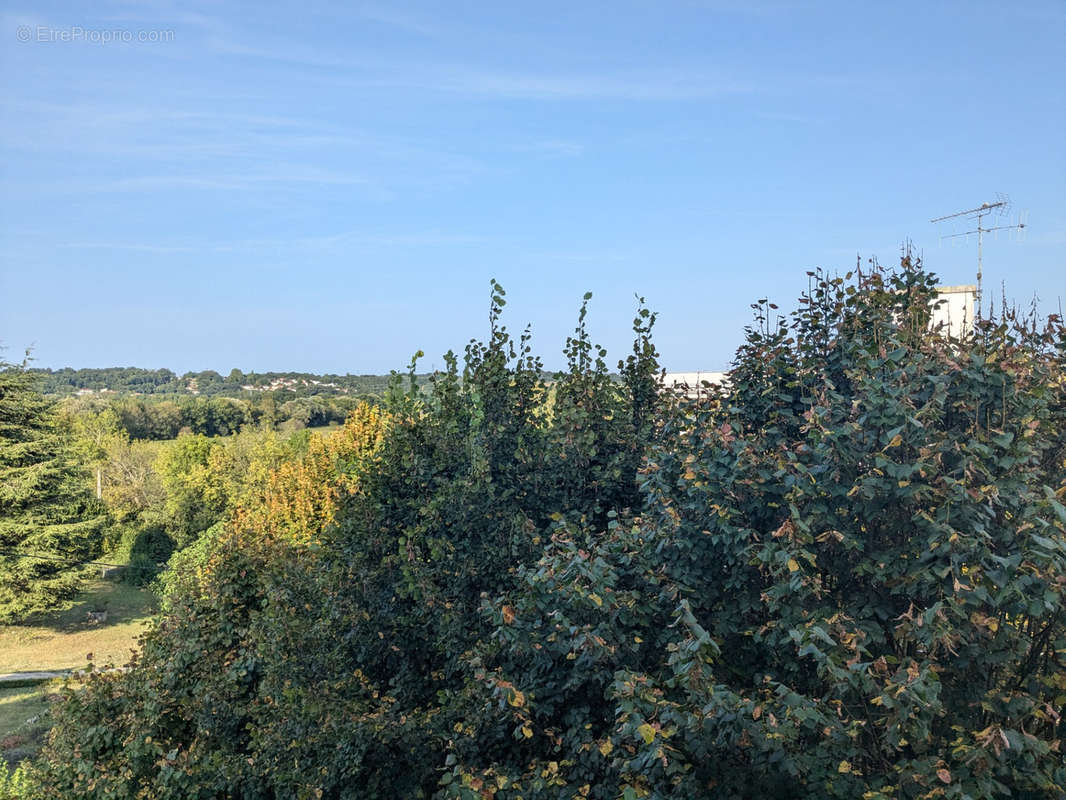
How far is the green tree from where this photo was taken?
36.1 meters

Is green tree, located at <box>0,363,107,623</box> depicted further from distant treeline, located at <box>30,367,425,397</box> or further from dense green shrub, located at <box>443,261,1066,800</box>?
distant treeline, located at <box>30,367,425,397</box>

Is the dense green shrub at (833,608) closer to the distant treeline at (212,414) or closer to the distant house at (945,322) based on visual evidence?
the distant house at (945,322)

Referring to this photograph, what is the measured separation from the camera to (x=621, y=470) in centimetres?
907

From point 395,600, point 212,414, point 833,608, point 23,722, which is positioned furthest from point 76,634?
point 212,414

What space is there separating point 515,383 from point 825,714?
5355 mm

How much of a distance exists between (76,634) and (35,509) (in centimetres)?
597

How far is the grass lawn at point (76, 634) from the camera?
33312 mm

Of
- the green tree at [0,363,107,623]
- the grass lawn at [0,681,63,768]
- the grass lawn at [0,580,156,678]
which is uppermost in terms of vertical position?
the green tree at [0,363,107,623]

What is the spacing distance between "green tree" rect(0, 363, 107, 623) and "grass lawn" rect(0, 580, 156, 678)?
1.18m

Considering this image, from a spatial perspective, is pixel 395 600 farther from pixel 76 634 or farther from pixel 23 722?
pixel 76 634

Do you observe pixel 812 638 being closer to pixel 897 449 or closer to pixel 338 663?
pixel 897 449

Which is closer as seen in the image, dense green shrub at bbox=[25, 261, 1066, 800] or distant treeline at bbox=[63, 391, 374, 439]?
dense green shrub at bbox=[25, 261, 1066, 800]

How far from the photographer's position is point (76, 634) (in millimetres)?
37531

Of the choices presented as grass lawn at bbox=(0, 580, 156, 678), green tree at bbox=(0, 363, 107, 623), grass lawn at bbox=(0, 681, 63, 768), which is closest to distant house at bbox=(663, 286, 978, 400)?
grass lawn at bbox=(0, 681, 63, 768)
